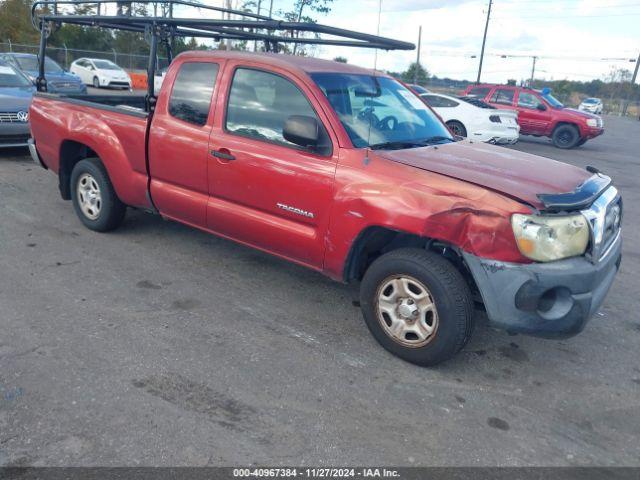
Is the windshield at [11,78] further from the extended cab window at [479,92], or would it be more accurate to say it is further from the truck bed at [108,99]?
the extended cab window at [479,92]

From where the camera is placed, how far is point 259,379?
330cm

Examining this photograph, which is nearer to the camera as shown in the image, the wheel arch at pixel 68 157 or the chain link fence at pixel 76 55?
the wheel arch at pixel 68 157

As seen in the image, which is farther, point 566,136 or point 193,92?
point 566,136

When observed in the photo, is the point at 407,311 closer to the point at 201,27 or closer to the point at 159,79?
the point at 201,27

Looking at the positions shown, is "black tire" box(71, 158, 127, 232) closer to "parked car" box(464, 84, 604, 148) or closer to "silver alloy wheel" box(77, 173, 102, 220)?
"silver alloy wheel" box(77, 173, 102, 220)

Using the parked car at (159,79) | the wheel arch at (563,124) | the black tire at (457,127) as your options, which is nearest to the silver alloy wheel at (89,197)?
the parked car at (159,79)

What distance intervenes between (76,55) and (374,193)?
107 ft

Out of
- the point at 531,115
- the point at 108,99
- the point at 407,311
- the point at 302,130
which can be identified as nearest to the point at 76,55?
the point at 531,115

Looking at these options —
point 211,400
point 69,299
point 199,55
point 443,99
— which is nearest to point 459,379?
point 211,400

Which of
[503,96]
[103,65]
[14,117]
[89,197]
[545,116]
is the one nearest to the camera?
[89,197]

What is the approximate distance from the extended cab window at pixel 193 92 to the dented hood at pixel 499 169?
5.38 ft

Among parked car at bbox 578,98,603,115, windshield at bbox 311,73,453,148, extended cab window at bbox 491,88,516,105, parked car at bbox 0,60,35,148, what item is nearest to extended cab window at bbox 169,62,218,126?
windshield at bbox 311,73,453,148

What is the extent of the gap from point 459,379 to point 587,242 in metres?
1.13

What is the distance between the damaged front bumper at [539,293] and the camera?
309 cm
